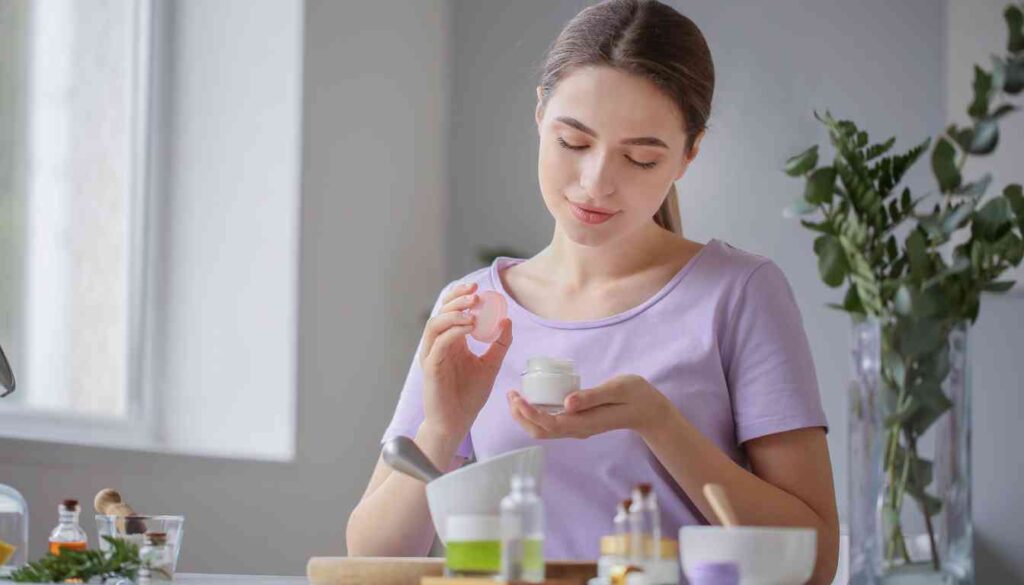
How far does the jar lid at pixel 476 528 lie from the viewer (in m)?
1.07

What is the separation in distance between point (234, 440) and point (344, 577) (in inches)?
87.0

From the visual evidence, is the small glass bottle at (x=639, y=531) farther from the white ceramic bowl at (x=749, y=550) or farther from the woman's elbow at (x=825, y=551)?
the woman's elbow at (x=825, y=551)

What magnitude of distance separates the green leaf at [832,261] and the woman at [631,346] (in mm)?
400

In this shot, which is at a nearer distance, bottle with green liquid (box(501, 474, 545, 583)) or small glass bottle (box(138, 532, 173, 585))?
bottle with green liquid (box(501, 474, 545, 583))

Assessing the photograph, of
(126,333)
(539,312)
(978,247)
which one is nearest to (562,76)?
(539,312)

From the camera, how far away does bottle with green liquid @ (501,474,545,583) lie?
103 centimetres

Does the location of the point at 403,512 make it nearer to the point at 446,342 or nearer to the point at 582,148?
the point at 446,342

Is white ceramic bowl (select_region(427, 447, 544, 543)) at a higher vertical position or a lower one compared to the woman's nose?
lower

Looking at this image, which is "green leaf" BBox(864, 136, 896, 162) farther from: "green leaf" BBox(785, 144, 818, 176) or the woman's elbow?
the woman's elbow

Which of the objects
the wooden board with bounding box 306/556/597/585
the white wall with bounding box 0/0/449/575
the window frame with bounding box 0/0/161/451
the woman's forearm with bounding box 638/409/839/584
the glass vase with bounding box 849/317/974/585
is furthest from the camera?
the window frame with bounding box 0/0/161/451

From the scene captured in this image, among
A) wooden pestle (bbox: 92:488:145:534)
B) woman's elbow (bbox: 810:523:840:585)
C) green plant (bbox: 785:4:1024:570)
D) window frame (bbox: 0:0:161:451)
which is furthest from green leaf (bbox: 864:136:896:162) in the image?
window frame (bbox: 0:0:161:451)

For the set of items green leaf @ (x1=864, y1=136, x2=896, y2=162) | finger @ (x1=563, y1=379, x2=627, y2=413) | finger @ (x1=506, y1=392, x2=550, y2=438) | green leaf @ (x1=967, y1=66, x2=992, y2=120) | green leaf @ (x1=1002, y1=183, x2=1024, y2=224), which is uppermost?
green leaf @ (x1=967, y1=66, x2=992, y2=120)

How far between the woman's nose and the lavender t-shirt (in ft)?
0.75

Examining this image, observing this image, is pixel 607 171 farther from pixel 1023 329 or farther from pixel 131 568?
pixel 1023 329
